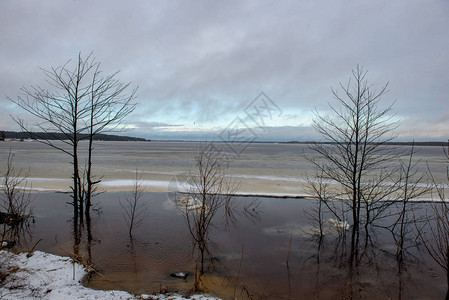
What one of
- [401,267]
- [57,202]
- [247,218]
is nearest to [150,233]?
[247,218]

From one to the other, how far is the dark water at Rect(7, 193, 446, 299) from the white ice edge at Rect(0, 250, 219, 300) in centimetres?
33

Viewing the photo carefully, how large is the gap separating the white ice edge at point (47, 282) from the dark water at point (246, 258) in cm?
33

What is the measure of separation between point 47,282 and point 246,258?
157 inches

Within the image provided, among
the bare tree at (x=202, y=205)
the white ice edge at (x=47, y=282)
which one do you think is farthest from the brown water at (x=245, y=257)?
the white ice edge at (x=47, y=282)

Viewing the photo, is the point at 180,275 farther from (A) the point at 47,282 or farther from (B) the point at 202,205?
(A) the point at 47,282

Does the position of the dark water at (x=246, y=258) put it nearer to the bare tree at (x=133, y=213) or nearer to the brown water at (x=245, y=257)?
the brown water at (x=245, y=257)

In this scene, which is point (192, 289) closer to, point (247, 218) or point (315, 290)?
point (315, 290)

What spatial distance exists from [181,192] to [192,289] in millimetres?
8195

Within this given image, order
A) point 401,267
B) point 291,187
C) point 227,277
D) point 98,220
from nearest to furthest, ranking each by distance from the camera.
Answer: point 227,277
point 401,267
point 98,220
point 291,187

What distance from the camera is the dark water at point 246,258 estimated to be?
4.83m

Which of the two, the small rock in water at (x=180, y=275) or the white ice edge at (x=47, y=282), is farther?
the small rock in water at (x=180, y=275)

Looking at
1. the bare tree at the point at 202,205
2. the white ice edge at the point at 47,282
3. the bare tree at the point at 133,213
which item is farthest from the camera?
the bare tree at the point at 133,213

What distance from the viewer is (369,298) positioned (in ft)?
15.1

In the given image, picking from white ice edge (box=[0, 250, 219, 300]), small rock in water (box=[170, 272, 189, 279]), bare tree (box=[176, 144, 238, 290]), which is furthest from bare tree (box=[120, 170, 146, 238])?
small rock in water (box=[170, 272, 189, 279])
